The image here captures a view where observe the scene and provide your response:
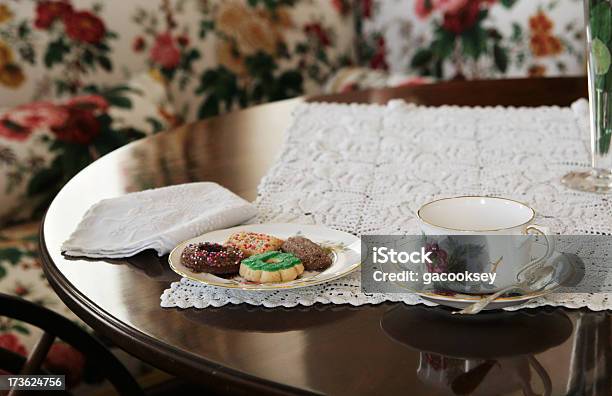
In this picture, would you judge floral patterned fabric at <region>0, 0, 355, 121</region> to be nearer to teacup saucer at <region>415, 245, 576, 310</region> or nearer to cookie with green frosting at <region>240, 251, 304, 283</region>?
cookie with green frosting at <region>240, 251, 304, 283</region>

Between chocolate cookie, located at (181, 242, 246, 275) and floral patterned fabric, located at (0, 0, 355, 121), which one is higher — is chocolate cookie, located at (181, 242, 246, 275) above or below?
below

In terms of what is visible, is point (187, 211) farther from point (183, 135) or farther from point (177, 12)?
point (177, 12)

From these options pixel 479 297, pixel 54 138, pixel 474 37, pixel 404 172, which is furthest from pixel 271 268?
pixel 474 37

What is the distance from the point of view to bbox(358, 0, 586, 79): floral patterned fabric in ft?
7.26

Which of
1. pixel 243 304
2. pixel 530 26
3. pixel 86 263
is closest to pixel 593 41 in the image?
pixel 243 304

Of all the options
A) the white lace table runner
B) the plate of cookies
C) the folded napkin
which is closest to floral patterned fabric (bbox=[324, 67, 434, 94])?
the white lace table runner

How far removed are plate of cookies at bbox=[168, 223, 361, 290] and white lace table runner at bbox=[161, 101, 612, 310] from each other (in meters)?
0.02

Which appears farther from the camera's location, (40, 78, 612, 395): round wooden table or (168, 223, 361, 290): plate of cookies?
(168, 223, 361, 290): plate of cookies

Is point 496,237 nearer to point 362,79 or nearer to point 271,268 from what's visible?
point 271,268

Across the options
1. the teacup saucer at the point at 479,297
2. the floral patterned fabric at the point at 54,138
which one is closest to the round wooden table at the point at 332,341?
the teacup saucer at the point at 479,297

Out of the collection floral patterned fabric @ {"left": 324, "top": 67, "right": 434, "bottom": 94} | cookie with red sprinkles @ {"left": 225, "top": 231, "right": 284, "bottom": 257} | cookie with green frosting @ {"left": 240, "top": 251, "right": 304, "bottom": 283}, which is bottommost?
cookie with green frosting @ {"left": 240, "top": 251, "right": 304, "bottom": 283}

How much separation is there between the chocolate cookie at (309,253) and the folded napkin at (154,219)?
0.13 metres

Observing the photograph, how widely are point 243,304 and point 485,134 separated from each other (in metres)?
0.68

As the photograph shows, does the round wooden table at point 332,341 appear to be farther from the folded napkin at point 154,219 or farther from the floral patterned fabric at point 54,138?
the floral patterned fabric at point 54,138
